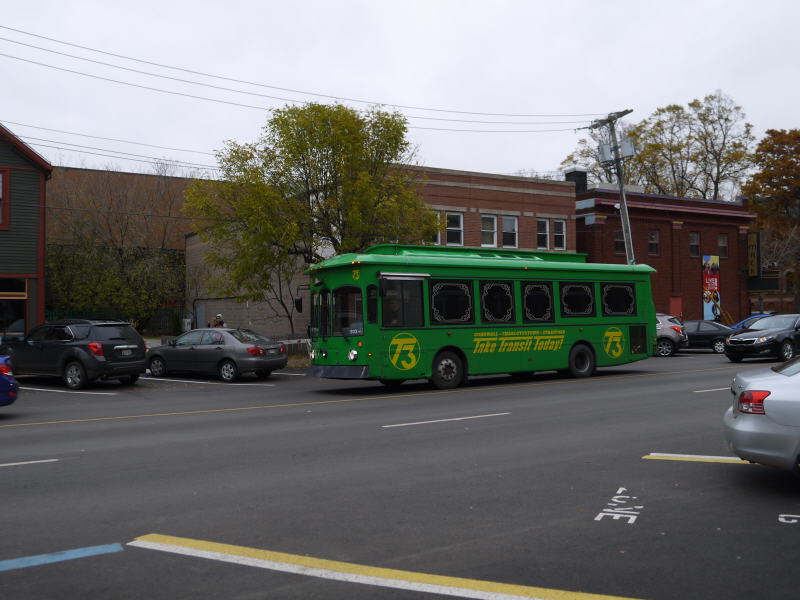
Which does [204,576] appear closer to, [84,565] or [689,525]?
[84,565]

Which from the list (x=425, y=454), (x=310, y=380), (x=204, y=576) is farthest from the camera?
(x=310, y=380)

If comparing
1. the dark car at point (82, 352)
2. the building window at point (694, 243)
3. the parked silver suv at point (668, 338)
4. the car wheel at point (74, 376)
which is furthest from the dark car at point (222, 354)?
the building window at point (694, 243)

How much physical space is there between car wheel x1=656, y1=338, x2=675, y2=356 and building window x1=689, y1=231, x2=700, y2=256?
17.5 meters

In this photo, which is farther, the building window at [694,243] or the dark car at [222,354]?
the building window at [694,243]

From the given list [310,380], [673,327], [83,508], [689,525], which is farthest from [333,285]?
[673,327]

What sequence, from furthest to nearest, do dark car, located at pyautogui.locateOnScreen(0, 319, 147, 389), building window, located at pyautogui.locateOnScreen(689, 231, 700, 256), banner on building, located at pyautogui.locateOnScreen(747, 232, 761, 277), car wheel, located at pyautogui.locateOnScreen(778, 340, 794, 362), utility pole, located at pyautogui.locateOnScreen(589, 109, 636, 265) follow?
banner on building, located at pyautogui.locateOnScreen(747, 232, 761, 277), building window, located at pyautogui.locateOnScreen(689, 231, 700, 256), utility pole, located at pyautogui.locateOnScreen(589, 109, 636, 265), car wheel, located at pyautogui.locateOnScreen(778, 340, 794, 362), dark car, located at pyautogui.locateOnScreen(0, 319, 147, 389)

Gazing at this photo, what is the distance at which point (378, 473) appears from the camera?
813 cm

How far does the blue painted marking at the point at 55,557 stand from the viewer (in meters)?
5.20

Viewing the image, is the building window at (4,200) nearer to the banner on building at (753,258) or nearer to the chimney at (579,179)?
the chimney at (579,179)

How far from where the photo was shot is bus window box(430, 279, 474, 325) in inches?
694

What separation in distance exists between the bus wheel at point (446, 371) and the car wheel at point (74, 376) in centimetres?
875

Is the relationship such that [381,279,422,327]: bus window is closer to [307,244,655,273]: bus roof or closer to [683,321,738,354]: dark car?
[307,244,655,273]: bus roof

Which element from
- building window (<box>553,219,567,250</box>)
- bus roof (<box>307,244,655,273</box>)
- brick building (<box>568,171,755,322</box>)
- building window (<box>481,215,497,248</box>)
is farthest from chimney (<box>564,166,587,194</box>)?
bus roof (<box>307,244,655,273</box>)

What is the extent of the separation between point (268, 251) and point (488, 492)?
1935 cm
